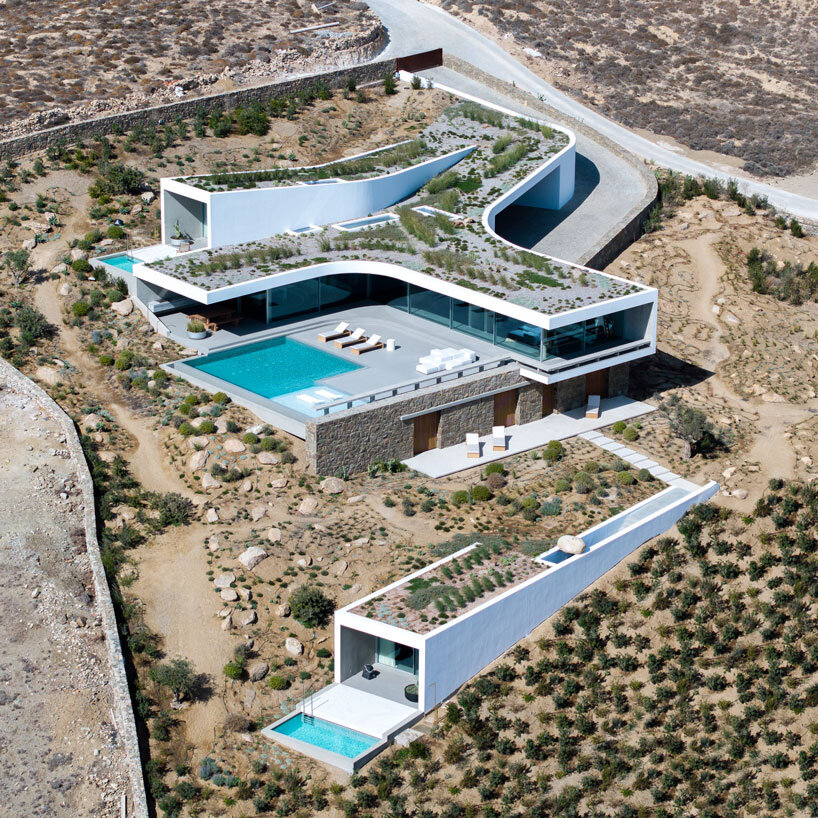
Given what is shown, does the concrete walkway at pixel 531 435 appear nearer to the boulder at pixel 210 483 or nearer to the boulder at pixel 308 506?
the boulder at pixel 308 506

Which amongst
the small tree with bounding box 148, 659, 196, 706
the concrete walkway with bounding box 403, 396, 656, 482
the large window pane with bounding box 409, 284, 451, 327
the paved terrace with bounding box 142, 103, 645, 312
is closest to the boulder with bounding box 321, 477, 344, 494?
the concrete walkway with bounding box 403, 396, 656, 482

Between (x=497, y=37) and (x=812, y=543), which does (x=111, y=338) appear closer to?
(x=812, y=543)

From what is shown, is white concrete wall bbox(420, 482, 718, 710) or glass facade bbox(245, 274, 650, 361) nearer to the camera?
white concrete wall bbox(420, 482, 718, 710)

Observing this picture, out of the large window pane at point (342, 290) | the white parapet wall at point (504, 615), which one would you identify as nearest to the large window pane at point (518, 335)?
the large window pane at point (342, 290)

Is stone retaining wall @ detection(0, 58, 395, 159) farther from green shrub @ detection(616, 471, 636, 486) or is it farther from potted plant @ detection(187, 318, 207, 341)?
green shrub @ detection(616, 471, 636, 486)

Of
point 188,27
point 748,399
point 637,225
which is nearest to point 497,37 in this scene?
point 188,27
